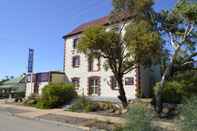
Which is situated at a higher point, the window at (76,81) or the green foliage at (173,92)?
the window at (76,81)

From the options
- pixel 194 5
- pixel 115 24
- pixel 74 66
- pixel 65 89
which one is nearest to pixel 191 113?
pixel 194 5

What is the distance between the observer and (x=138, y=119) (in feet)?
33.3

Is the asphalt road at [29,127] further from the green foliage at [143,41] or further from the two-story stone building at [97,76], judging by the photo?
the two-story stone building at [97,76]

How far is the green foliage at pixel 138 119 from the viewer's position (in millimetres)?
10109

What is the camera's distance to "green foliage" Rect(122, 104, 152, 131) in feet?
33.2

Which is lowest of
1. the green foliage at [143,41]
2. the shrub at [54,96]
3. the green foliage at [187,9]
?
the shrub at [54,96]

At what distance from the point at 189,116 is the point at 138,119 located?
2140 mm

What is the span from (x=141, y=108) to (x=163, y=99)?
515 inches

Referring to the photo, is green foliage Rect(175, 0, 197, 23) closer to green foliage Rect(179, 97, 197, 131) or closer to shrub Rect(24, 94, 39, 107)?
green foliage Rect(179, 97, 197, 131)

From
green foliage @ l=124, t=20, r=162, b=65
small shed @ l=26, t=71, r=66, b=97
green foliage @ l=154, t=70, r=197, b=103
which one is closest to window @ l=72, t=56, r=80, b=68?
small shed @ l=26, t=71, r=66, b=97

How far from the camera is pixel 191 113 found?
848cm

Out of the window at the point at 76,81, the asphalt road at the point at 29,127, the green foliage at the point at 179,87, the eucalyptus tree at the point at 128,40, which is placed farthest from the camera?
the window at the point at 76,81

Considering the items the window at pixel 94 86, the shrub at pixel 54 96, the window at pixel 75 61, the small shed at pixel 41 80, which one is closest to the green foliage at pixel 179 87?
the shrub at pixel 54 96

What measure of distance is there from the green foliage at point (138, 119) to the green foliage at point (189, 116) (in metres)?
1.64
